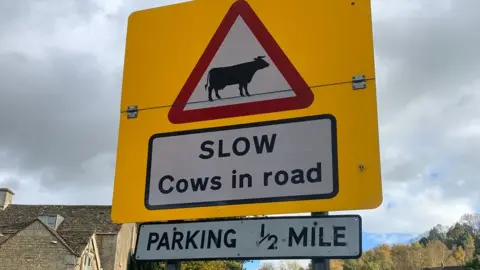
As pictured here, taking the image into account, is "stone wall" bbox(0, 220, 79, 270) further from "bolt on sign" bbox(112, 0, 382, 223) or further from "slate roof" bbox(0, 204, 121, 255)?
"bolt on sign" bbox(112, 0, 382, 223)

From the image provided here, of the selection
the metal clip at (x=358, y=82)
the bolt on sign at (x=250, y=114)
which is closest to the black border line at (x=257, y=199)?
the bolt on sign at (x=250, y=114)

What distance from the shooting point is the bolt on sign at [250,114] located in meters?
2.42

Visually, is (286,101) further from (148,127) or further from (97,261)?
(97,261)

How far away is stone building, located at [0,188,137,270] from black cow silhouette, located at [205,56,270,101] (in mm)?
31125

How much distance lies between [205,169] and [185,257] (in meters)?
0.46

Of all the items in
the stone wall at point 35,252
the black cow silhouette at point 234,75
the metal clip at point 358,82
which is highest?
the stone wall at point 35,252

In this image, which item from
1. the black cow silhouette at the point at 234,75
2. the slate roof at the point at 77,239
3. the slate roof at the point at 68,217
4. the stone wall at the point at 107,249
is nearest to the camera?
the black cow silhouette at the point at 234,75

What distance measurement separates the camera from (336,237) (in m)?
2.27

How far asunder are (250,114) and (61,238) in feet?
106

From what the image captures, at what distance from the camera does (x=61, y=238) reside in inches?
1268

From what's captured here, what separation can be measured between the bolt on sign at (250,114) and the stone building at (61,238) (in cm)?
3091

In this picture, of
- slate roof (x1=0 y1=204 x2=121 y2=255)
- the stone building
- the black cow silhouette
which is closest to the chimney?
the stone building

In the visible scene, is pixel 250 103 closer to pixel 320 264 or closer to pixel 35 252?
pixel 320 264

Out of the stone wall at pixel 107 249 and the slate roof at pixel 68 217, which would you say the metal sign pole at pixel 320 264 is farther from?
the stone wall at pixel 107 249
